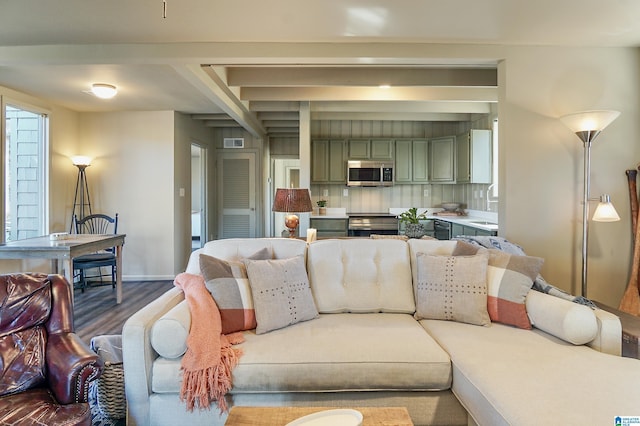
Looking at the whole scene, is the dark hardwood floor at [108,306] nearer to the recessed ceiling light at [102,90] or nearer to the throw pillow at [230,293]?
the throw pillow at [230,293]

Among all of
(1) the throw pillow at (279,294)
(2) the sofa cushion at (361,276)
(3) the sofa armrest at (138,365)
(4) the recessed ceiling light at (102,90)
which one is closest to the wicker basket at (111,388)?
(3) the sofa armrest at (138,365)

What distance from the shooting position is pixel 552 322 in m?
1.92

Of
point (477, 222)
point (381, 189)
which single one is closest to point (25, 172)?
point (381, 189)

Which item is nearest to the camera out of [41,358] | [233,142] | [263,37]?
[41,358]

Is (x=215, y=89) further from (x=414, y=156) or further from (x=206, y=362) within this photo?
(x=414, y=156)

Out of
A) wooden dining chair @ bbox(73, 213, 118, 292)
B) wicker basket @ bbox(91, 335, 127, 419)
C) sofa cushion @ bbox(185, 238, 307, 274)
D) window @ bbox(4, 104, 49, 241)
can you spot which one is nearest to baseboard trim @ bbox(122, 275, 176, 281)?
wooden dining chair @ bbox(73, 213, 118, 292)

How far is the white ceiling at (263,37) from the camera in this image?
244 cm

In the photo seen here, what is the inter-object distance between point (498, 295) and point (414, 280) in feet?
1.65

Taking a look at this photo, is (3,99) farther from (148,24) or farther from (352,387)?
(352,387)

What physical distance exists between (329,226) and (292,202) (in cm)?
290

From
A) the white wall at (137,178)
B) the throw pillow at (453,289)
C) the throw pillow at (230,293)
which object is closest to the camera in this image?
the throw pillow at (230,293)

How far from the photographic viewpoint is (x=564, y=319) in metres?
1.85

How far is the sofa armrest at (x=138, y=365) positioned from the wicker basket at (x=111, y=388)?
0.22 metres

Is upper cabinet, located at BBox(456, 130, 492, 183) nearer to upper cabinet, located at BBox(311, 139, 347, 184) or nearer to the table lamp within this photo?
upper cabinet, located at BBox(311, 139, 347, 184)
